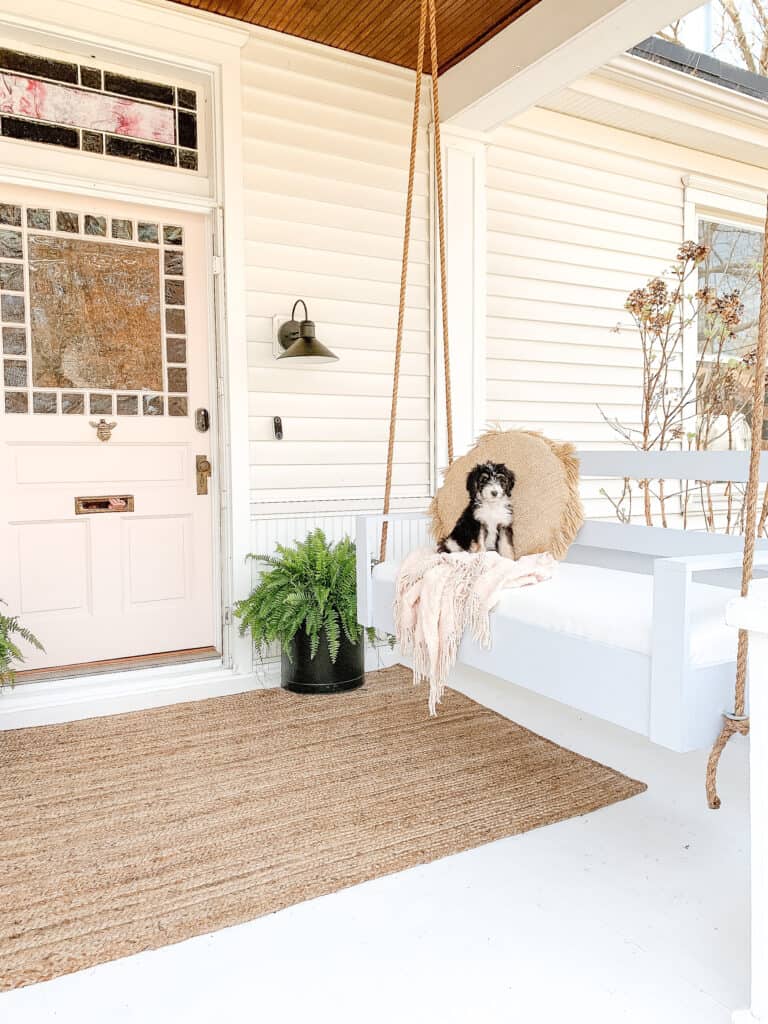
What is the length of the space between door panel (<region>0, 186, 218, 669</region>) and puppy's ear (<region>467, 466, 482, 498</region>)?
4.52 ft

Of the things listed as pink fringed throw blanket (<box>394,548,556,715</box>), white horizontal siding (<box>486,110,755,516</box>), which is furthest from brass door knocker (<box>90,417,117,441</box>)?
white horizontal siding (<box>486,110,755,516</box>)

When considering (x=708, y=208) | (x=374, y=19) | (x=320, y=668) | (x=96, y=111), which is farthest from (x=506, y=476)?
(x=708, y=208)

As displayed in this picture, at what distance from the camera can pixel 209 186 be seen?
126 inches

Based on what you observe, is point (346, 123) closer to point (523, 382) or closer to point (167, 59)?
→ point (167, 59)

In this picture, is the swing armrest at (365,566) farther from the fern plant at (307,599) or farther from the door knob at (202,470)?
the door knob at (202,470)

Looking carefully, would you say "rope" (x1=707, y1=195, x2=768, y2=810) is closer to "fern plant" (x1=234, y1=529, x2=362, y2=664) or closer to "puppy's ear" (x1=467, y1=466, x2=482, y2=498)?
"puppy's ear" (x1=467, y1=466, x2=482, y2=498)

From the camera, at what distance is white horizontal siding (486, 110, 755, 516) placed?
3.97 m

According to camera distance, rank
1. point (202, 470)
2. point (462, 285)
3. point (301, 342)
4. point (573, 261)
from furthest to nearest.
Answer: point (573, 261) < point (462, 285) < point (202, 470) < point (301, 342)

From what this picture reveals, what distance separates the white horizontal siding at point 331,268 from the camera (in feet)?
10.6

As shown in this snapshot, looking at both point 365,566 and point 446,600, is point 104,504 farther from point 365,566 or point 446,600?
point 446,600

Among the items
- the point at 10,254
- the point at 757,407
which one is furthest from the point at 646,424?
the point at 10,254

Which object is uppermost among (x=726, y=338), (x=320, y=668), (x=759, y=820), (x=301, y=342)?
(x=726, y=338)

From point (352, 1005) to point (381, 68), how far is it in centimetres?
361

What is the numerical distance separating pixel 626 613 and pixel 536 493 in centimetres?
85
